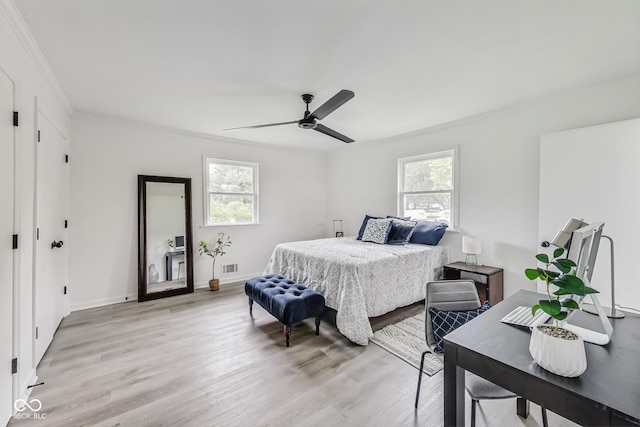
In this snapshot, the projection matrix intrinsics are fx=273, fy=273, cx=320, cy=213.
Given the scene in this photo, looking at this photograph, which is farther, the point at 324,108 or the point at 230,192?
the point at 230,192

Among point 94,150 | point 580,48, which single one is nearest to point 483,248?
point 580,48

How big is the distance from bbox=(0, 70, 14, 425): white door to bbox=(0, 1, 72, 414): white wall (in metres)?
0.06

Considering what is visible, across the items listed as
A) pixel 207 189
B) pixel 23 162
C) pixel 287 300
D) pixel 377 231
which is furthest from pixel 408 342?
pixel 207 189

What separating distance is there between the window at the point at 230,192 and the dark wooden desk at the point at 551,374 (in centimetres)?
414

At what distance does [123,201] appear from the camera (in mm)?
3766

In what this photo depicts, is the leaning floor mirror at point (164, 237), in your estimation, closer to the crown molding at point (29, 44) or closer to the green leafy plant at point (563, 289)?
the crown molding at point (29, 44)

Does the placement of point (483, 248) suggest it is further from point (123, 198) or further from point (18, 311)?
point (123, 198)

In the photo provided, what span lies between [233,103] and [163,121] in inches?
52.1

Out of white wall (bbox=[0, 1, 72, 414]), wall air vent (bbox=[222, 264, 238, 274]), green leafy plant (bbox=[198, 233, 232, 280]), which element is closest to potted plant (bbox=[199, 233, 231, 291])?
green leafy plant (bbox=[198, 233, 232, 280])

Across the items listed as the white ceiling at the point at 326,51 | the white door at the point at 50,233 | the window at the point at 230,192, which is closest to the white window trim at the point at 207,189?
the window at the point at 230,192

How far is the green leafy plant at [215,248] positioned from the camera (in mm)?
4355

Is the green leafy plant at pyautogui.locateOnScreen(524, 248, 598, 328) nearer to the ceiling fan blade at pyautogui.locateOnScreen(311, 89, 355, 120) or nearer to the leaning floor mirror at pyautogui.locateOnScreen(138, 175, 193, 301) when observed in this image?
the ceiling fan blade at pyautogui.locateOnScreen(311, 89, 355, 120)

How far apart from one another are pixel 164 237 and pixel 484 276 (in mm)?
4341

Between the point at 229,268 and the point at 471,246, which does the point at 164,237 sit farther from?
the point at 471,246
